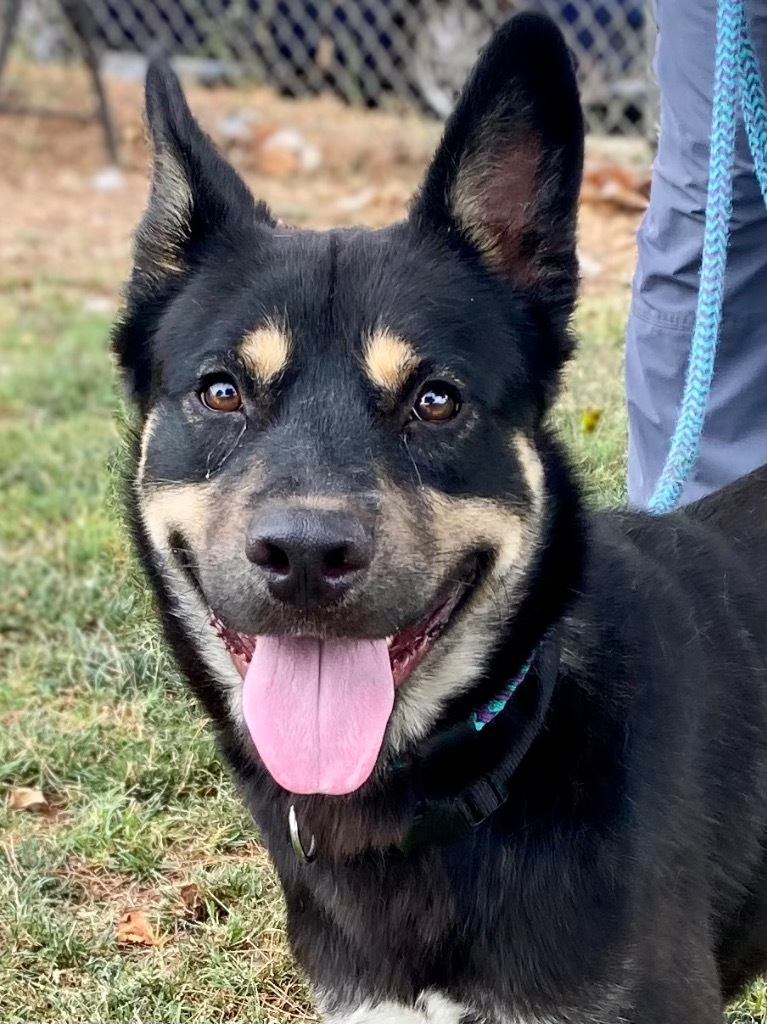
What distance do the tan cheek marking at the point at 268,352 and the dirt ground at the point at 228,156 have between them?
5.28 metres

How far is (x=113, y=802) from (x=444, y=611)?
64.3 inches

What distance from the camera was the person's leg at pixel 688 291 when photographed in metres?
3.26

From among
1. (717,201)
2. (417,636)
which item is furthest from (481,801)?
(717,201)

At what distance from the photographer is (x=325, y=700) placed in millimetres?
2188

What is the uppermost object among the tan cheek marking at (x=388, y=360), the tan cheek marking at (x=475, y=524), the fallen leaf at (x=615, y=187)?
the tan cheek marking at (x=388, y=360)

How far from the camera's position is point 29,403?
6.43 meters

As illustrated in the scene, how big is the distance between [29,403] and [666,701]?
4.77m

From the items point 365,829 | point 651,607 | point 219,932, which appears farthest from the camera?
point 219,932

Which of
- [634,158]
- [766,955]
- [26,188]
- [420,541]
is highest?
[420,541]

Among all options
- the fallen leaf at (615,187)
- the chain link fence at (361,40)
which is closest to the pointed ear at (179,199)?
the fallen leaf at (615,187)

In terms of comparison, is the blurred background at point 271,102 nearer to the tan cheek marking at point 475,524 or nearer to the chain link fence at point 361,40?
the chain link fence at point 361,40

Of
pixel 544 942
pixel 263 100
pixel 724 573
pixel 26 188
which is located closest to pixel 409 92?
pixel 263 100

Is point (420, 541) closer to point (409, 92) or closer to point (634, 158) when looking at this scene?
point (634, 158)

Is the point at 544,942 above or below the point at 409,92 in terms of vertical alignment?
above
